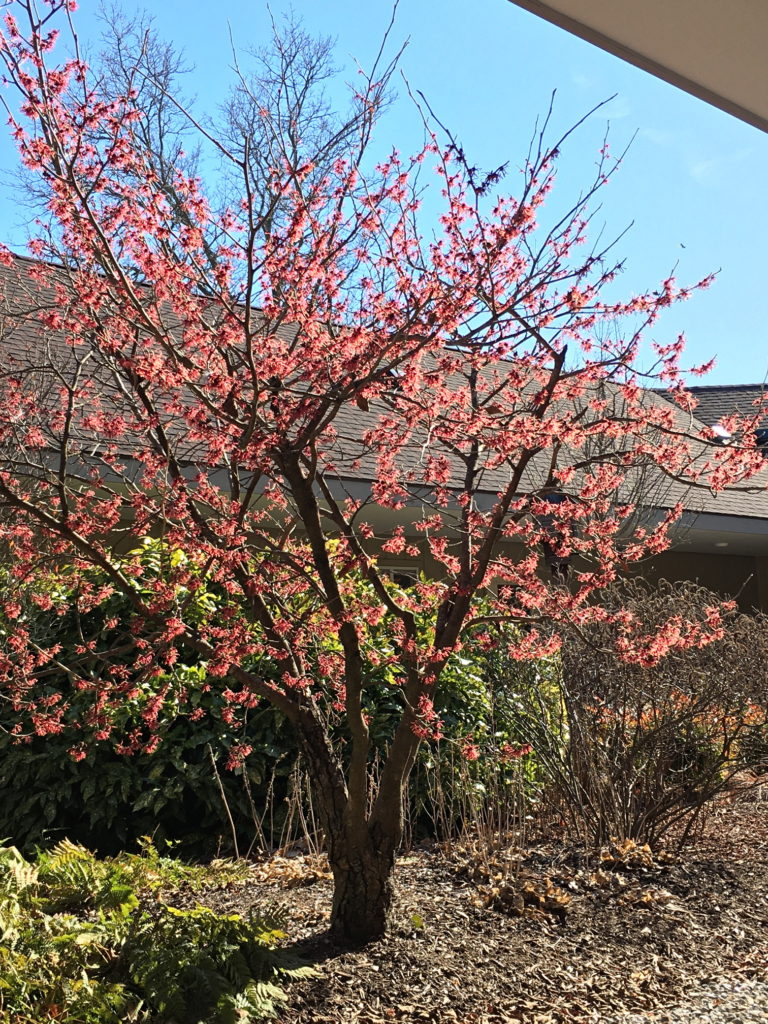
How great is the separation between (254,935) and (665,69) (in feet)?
10.8

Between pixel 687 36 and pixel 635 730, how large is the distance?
→ 378 cm

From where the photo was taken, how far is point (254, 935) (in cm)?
334

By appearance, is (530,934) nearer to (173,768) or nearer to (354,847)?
(354,847)

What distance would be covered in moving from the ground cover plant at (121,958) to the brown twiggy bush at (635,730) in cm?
218

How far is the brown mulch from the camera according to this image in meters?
3.31

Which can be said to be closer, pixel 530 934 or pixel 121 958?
pixel 121 958

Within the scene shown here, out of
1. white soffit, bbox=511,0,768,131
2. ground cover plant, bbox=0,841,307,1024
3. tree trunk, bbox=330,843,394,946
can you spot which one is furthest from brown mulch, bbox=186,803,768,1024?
white soffit, bbox=511,0,768,131

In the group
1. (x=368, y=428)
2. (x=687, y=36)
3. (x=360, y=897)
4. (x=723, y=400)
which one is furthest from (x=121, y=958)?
(x=723, y=400)

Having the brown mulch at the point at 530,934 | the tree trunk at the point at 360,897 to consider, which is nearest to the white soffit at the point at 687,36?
the tree trunk at the point at 360,897

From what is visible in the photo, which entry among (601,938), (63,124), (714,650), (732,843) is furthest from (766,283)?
(63,124)

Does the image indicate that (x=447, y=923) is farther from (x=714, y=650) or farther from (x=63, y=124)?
(x=63, y=124)

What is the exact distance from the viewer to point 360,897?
3.70 meters

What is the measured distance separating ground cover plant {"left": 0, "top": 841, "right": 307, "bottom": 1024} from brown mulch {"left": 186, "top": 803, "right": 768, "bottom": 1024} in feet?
0.64

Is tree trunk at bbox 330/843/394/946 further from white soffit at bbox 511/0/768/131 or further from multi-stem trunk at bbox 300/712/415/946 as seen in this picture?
white soffit at bbox 511/0/768/131
